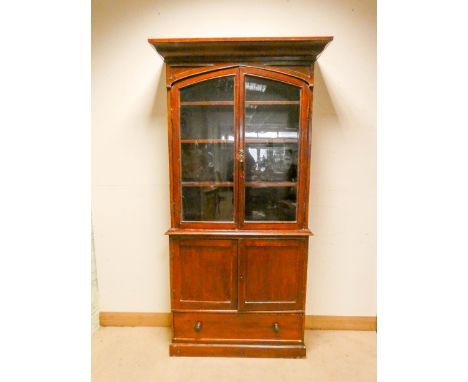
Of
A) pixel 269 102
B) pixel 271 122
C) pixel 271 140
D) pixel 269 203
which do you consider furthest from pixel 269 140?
pixel 269 203

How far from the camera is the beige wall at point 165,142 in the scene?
80.4 inches

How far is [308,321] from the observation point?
2219 mm

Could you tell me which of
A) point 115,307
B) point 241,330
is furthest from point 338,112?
point 115,307

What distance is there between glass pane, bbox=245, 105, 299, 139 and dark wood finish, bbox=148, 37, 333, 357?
0.13ft

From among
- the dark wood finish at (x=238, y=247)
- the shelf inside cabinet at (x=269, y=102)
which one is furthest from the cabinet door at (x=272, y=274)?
the shelf inside cabinet at (x=269, y=102)

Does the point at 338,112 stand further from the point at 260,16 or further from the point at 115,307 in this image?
the point at 115,307

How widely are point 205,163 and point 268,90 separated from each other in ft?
2.13

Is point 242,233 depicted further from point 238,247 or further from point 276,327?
point 276,327

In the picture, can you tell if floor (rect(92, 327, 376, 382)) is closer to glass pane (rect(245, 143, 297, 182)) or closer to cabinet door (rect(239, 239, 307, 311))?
cabinet door (rect(239, 239, 307, 311))

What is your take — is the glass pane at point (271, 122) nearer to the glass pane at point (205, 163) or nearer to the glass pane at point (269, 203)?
the glass pane at point (205, 163)

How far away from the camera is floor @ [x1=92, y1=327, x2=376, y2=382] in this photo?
5.67ft

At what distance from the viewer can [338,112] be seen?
2096 mm

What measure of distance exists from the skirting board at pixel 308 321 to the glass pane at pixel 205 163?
4.07 feet
